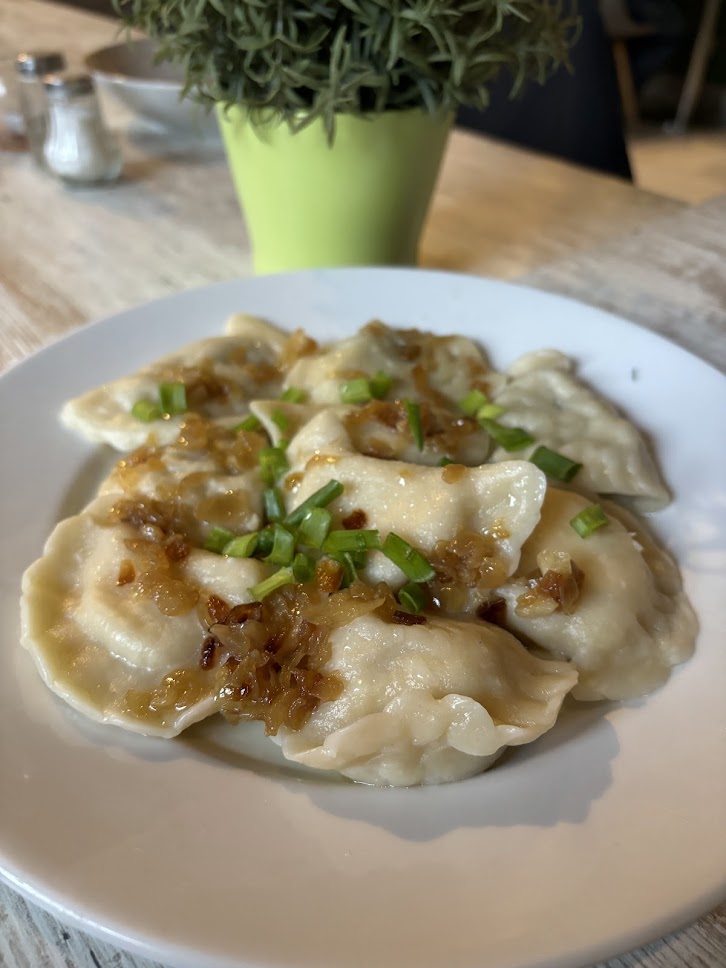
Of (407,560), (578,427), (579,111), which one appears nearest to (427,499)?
(407,560)

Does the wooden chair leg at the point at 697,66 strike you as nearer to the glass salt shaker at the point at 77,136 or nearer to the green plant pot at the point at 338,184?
the glass salt shaker at the point at 77,136

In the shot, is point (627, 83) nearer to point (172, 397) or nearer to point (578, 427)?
point (578, 427)

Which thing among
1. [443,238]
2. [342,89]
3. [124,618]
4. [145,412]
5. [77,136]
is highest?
[342,89]

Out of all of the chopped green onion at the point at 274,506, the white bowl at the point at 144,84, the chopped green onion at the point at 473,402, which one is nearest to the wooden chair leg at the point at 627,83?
the white bowl at the point at 144,84

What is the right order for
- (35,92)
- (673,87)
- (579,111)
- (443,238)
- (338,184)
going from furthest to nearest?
1. (673,87)
2. (579,111)
3. (35,92)
4. (443,238)
5. (338,184)

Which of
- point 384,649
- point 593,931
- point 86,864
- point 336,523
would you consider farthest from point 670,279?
point 86,864

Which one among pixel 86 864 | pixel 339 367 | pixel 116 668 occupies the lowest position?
pixel 116 668

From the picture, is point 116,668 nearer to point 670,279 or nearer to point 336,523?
point 336,523
